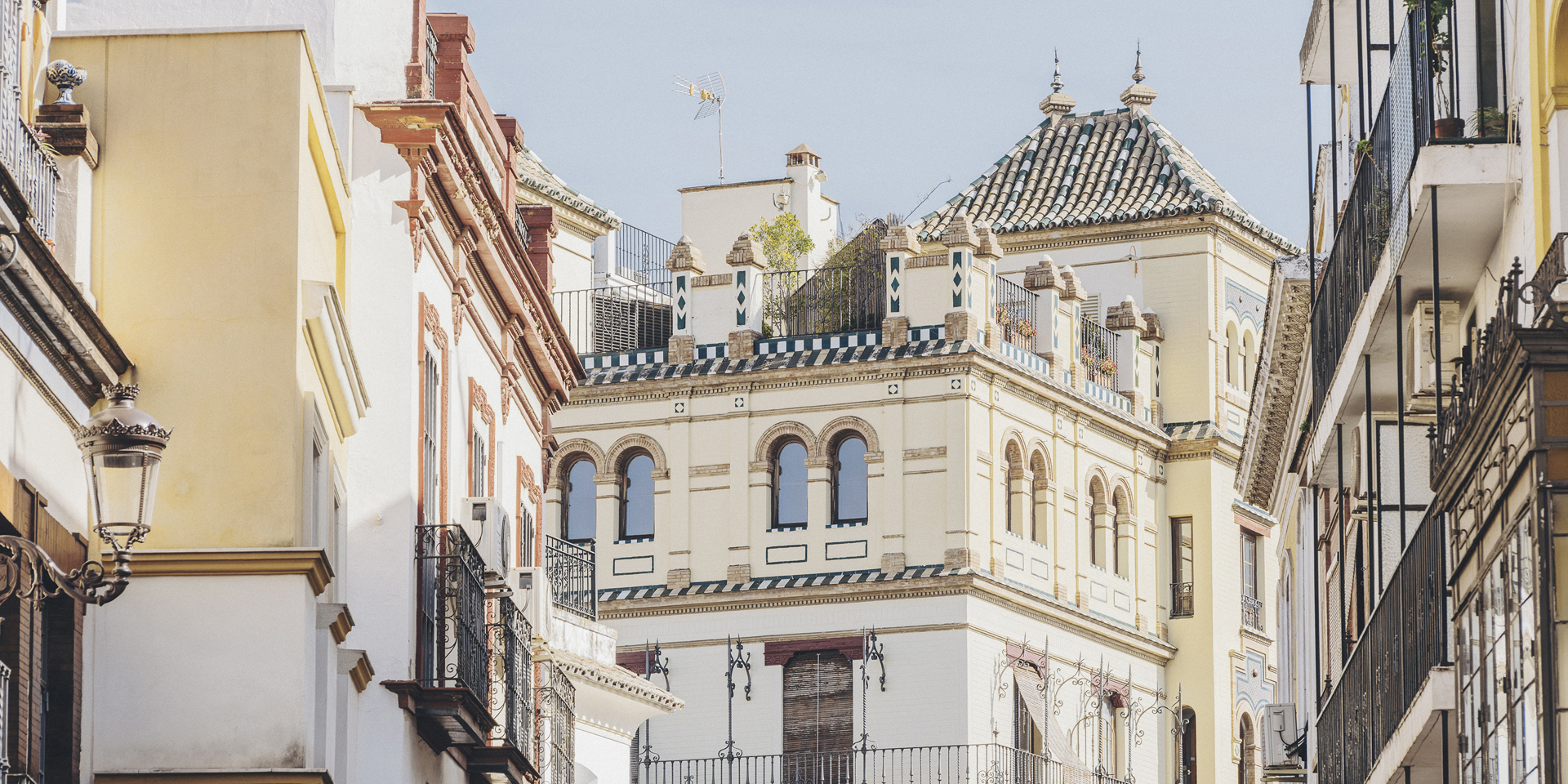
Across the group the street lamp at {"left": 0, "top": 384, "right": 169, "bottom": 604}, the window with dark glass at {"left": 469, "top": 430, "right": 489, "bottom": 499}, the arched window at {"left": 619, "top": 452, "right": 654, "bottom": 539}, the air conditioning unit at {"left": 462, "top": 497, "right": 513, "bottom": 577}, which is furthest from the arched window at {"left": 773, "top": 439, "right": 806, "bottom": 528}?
the street lamp at {"left": 0, "top": 384, "right": 169, "bottom": 604}

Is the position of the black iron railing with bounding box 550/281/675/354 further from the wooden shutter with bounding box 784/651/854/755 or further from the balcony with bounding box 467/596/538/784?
the balcony with bounding box 467/596/538/784

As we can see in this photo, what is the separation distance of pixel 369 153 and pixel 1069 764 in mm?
28725

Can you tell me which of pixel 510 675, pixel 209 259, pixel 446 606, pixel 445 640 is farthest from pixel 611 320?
pixel 209 259

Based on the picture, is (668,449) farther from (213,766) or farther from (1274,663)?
(213,766)

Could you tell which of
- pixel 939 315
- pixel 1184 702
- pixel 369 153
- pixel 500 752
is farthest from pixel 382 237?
pixel 1184 702

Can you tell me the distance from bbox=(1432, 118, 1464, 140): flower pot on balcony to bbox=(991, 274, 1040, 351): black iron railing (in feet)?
110

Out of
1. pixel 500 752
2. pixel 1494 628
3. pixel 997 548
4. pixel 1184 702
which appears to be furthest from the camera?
pixel 1184 702

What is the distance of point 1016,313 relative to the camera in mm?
53688

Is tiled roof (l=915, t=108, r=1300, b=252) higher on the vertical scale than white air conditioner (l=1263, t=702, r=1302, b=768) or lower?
higher

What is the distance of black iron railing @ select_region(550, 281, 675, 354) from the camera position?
55.2 meters

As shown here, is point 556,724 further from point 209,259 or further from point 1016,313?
point 1016,313

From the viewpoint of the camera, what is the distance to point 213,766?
19062mm

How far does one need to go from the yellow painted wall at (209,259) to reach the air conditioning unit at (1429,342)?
7.04 m

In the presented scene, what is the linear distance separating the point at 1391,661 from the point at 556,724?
43.0 ft
